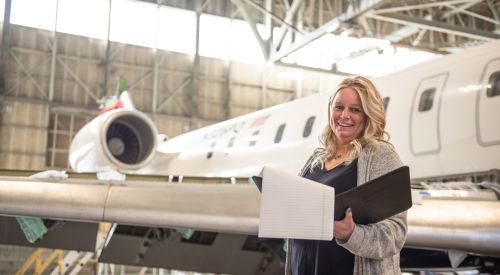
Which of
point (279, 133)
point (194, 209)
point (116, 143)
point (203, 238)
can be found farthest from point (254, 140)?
point (194, 209)

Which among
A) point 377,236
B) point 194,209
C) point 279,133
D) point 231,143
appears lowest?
point 194,209

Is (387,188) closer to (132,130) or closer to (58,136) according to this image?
(132,130)

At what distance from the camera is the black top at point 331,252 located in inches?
83.9

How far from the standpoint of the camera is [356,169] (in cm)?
217

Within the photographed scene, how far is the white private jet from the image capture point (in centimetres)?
403

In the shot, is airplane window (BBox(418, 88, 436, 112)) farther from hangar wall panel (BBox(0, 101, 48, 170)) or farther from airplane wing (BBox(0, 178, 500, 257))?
hangar wall panel (BBox(0, 101, 48, 170))

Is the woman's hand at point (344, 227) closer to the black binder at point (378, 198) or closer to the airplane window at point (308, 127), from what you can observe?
the black binder at point (378, 198)

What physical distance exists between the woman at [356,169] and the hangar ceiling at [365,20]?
12.3 metres

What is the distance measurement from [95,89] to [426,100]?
18.4 metres

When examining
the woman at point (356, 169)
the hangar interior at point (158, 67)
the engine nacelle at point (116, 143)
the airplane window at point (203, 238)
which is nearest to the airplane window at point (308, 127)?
the airplane window at point (203, 238)

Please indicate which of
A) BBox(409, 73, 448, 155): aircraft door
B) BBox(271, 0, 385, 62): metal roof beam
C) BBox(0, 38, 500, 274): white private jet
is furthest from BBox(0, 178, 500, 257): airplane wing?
BBox(271, 0, 385, 62): metal roof beam

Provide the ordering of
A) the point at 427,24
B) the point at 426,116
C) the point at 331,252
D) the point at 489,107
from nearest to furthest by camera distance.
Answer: the point at 331,252 < the point at 489,107 < the point at 426,116 < the point at 427,24

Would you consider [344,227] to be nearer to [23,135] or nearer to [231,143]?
[231,143]

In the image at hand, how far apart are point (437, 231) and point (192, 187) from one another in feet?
6.63
